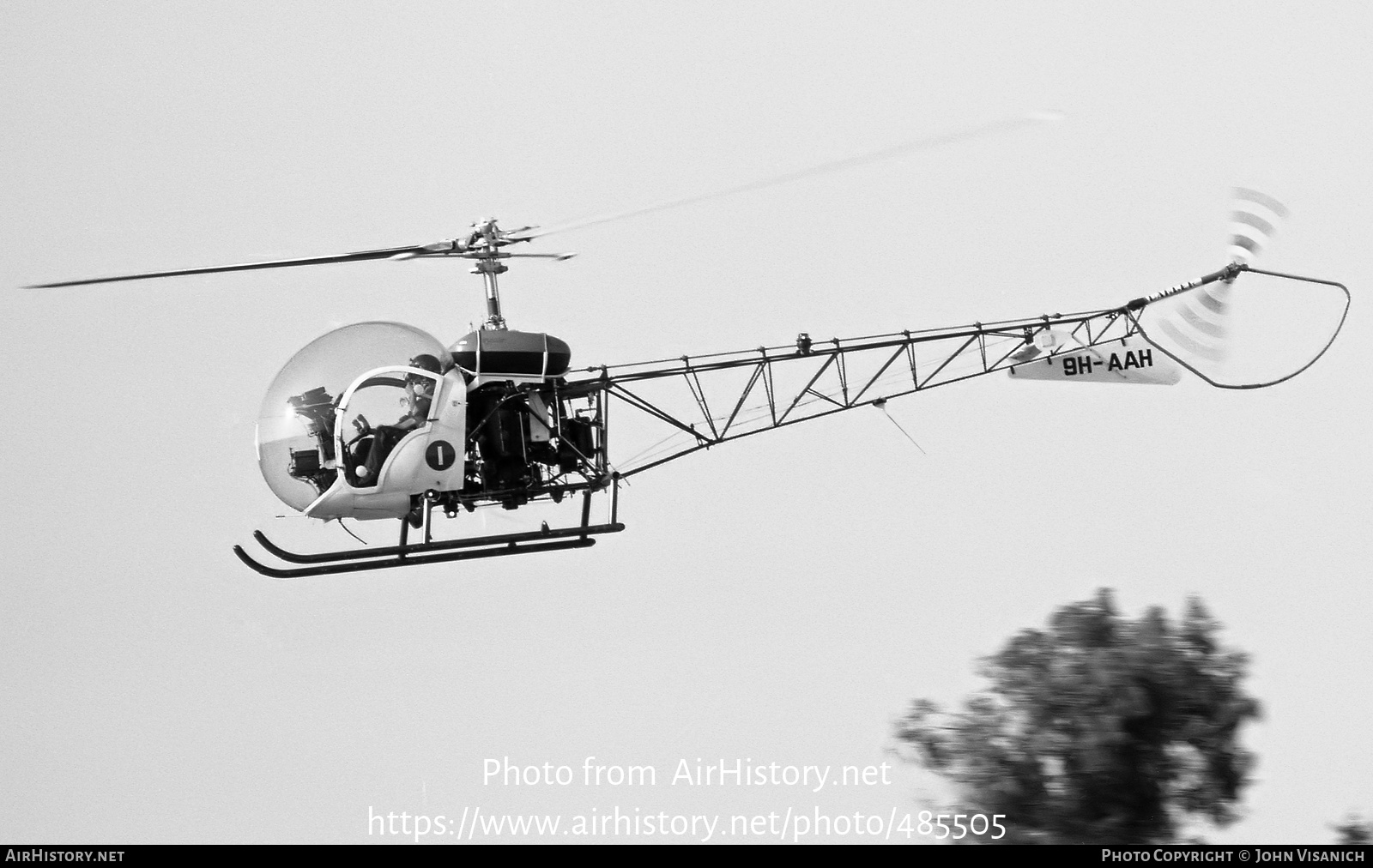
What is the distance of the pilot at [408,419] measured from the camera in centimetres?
1809

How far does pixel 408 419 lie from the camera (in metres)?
18.2

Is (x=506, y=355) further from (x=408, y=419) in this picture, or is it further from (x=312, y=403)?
(x=312, y=403)

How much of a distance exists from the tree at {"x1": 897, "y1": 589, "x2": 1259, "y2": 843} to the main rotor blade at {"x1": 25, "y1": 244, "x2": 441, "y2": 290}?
5.89 metres

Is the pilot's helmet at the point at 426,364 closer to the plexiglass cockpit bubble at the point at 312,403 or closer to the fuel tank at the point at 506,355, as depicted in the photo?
the plexiglass cockpit bubble at the point at 312,403

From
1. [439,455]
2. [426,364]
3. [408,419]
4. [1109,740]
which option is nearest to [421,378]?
[426,364]

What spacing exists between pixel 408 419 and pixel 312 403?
81 cm

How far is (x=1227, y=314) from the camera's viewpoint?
2138 cm

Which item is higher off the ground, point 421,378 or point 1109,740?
point 421,378

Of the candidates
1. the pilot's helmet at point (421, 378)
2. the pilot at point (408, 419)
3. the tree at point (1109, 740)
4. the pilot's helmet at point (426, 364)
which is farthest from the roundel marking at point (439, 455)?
the tree at point (1109, 740)
